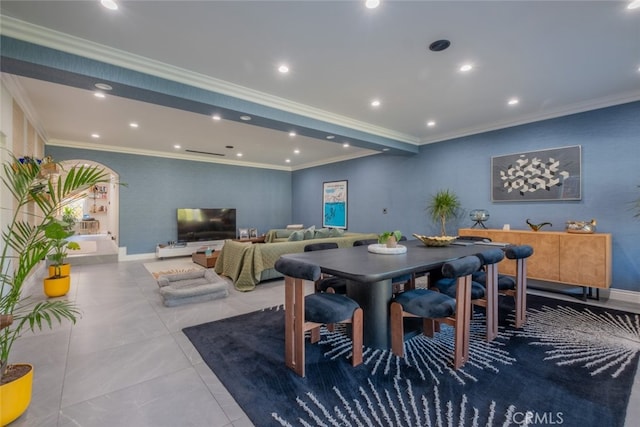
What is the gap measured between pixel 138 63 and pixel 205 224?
18.1 feet

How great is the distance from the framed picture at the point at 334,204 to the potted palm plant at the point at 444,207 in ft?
9.00

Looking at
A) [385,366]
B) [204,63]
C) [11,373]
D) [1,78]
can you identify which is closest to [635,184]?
[385,366]

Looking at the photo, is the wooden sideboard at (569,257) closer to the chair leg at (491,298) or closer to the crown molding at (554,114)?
the crown molding at (554,114)

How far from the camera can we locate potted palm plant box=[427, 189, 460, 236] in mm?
5371

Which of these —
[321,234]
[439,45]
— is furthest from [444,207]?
[439,45]

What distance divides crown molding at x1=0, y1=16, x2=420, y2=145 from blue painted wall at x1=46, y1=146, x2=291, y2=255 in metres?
4.82

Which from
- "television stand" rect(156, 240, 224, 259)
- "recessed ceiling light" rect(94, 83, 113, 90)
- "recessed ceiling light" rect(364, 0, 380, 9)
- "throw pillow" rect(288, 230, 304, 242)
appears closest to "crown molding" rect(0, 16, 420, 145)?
"recessed ceiling light" rect(94, 83, 113, 90)

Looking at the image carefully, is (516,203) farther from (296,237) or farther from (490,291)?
(296,237)

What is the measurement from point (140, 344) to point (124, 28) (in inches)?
109

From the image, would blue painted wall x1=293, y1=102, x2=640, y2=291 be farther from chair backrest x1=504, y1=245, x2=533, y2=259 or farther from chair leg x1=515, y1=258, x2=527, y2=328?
chair backrest x1=504, y1=245, x2=533, y2=259

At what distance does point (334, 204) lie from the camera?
27.0 feet

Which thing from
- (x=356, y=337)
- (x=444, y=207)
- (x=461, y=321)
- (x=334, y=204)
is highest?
(x=334, y=204)

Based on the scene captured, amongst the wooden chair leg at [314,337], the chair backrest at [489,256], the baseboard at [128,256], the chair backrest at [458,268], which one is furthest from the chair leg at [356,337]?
the baseboard at [128,256]

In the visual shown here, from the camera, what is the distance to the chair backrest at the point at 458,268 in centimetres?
212
